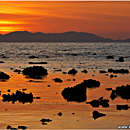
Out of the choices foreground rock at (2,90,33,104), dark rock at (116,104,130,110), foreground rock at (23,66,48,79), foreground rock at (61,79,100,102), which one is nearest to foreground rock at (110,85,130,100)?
foreground rock at (61,79,100,102)

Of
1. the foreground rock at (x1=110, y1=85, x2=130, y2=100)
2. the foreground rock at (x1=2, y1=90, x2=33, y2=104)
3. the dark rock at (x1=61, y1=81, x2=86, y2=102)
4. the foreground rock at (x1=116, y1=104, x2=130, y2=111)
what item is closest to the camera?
the foreground rock at (x1=116, y1=104, x2=130, y2=111)

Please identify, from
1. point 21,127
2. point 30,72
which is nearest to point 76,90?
point 21,127

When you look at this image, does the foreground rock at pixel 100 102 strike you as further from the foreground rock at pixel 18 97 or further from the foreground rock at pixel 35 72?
the foreground rock at pixel 35 72

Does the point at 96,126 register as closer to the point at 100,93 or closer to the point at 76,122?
the point at 76,122

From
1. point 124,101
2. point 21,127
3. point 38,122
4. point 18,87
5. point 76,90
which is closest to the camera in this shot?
point 21,127

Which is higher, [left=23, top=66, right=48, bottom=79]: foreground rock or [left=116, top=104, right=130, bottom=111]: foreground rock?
[left=23, top=66, right=48, bottom=79]: foreground rock

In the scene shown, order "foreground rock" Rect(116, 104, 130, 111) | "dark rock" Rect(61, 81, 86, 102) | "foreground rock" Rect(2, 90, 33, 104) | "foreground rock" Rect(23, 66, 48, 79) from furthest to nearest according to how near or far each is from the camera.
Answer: "foreground rock" Rect(23, 66, 48, 79), "dark rock" Rect(61, 81, 86, 102), "foreground rock" Rect(2, 90, 33, 104), "foreground rock" Rect(116, 104, 130, 111)

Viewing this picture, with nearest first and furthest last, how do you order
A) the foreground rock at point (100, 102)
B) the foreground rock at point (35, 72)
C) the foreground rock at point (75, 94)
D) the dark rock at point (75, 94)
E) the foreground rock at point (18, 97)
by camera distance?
the foreground rock at point (100, 102)
the foreground rock at point (18, 97)
the foreground rock at point (75, 94)
the dark rock at point (75, 94)
the foreground rock at point (35, 72)

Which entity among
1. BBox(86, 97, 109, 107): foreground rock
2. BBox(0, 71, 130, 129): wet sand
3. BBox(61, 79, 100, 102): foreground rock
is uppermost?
BBox(61, 79, 100, 102): foreground rock

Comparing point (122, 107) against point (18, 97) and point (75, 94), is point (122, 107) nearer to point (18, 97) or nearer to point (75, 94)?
point (75, 94)

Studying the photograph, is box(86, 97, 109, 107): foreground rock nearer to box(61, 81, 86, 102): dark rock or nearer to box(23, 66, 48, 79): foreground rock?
box(61, 81, 86, 102): dark rock

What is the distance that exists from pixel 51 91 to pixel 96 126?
546 inches

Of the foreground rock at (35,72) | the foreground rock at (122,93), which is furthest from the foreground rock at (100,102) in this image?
the foreground rock at (35,72)

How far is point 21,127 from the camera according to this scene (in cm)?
2055
